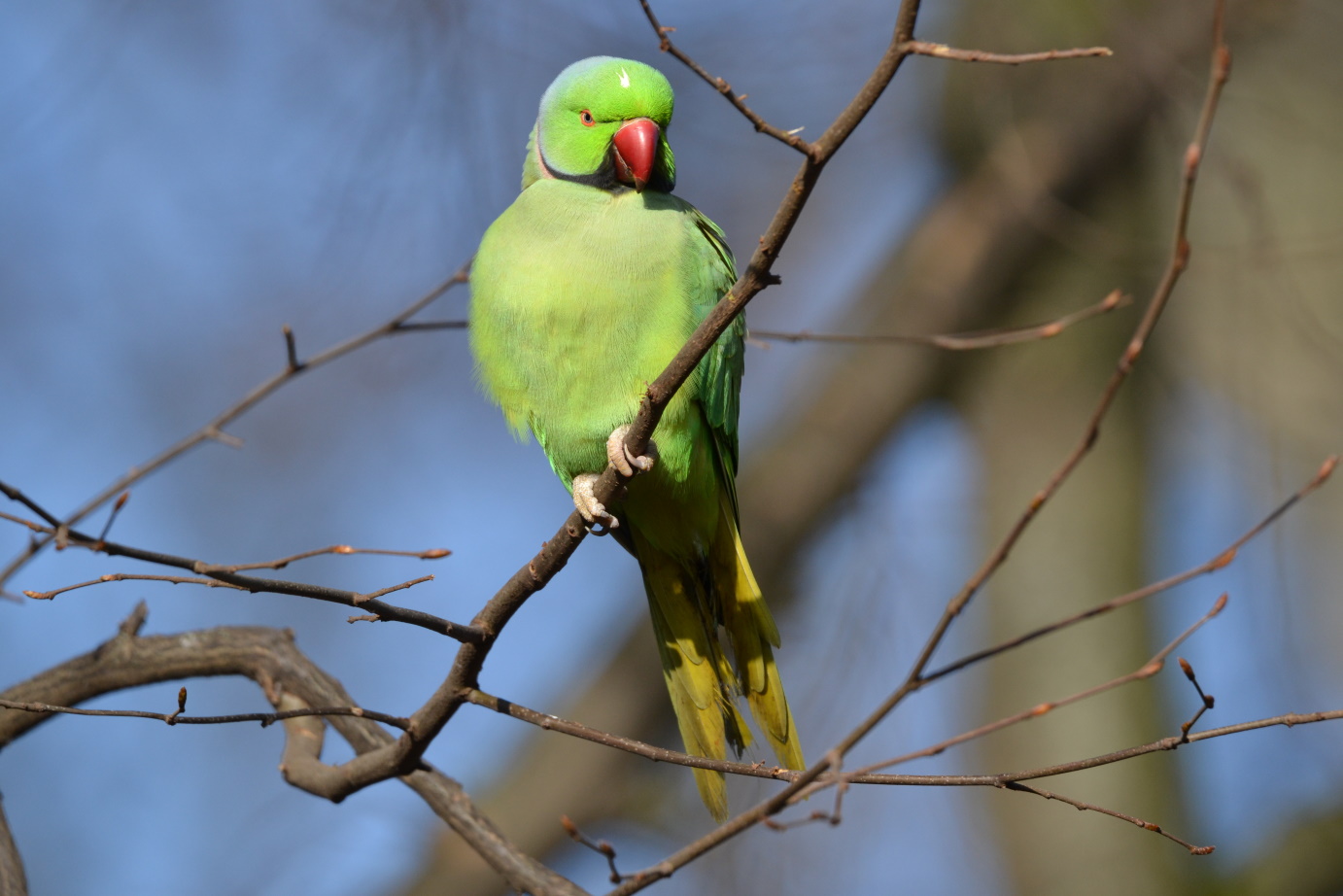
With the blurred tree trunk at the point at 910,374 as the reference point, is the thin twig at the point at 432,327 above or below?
below

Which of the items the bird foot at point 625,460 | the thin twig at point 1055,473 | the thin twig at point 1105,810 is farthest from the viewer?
the bird foot at point 625,460

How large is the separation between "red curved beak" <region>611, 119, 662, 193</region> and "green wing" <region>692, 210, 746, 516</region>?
0.64ft

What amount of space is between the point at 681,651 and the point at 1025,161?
13.3 feet

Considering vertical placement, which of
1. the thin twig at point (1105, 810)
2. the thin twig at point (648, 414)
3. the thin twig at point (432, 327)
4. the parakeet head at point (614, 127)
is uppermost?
the parakeet head at point (614, 127)

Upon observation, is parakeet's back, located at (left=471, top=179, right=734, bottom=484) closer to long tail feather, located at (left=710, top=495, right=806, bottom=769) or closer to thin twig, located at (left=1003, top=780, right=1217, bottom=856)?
long tail feather, located at (left=710, top=495, right=806, bottom=769)

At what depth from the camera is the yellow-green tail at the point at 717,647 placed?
9.59 feet

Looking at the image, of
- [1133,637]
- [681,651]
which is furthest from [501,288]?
[1133,637]

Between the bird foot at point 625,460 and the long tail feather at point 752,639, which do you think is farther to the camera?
the long tail feather at point 752,639

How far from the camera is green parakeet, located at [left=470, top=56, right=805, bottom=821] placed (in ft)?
8.94

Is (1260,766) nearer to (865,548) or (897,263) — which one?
(865,548)

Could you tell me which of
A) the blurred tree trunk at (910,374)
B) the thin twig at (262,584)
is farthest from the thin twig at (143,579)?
the blurred tree trunk at (910,374)

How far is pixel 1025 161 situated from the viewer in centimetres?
586

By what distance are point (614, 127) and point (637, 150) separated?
14 centimetres

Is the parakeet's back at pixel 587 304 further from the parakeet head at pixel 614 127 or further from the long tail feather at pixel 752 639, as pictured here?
the long tail feather at pixel 752 639
